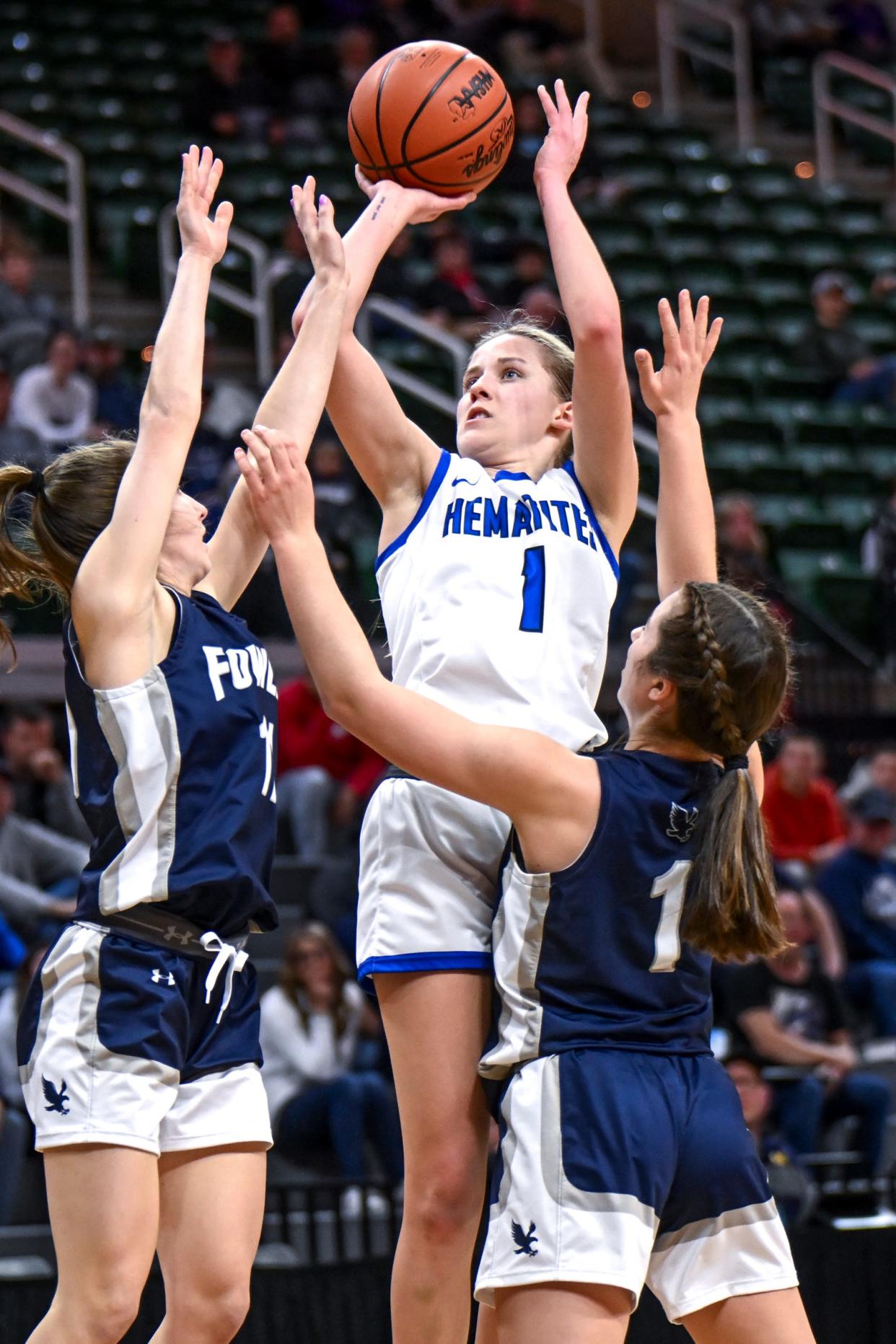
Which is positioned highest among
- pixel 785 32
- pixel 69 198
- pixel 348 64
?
pixel 785 32

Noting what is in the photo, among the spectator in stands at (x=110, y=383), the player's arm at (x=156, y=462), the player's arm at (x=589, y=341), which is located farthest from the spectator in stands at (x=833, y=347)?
the player's arm at (x=156, y=462)

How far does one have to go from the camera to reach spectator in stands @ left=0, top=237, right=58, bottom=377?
31.3 feet

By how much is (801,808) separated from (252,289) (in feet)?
15.1

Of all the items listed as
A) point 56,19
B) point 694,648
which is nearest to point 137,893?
point 694,648

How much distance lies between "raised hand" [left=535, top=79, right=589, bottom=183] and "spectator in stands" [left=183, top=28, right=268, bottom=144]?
9.54 m

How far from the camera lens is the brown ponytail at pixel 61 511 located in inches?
123

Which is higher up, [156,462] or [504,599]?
[156,462]

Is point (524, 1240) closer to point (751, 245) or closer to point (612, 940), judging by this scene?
point (612, 940)

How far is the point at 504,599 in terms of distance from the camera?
3.22 m

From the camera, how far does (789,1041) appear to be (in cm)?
709

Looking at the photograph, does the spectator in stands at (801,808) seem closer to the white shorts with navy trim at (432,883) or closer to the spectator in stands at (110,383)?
the spectator in stands at (110,383)

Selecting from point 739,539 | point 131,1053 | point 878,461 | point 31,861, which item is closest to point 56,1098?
point 131,1053

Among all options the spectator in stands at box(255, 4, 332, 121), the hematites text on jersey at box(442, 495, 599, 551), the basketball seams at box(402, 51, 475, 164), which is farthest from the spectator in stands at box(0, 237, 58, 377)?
the hematites text on jersey at box(442, 495, 599, 551)

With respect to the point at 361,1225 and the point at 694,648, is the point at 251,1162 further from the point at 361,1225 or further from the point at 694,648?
the point at 361,1225
